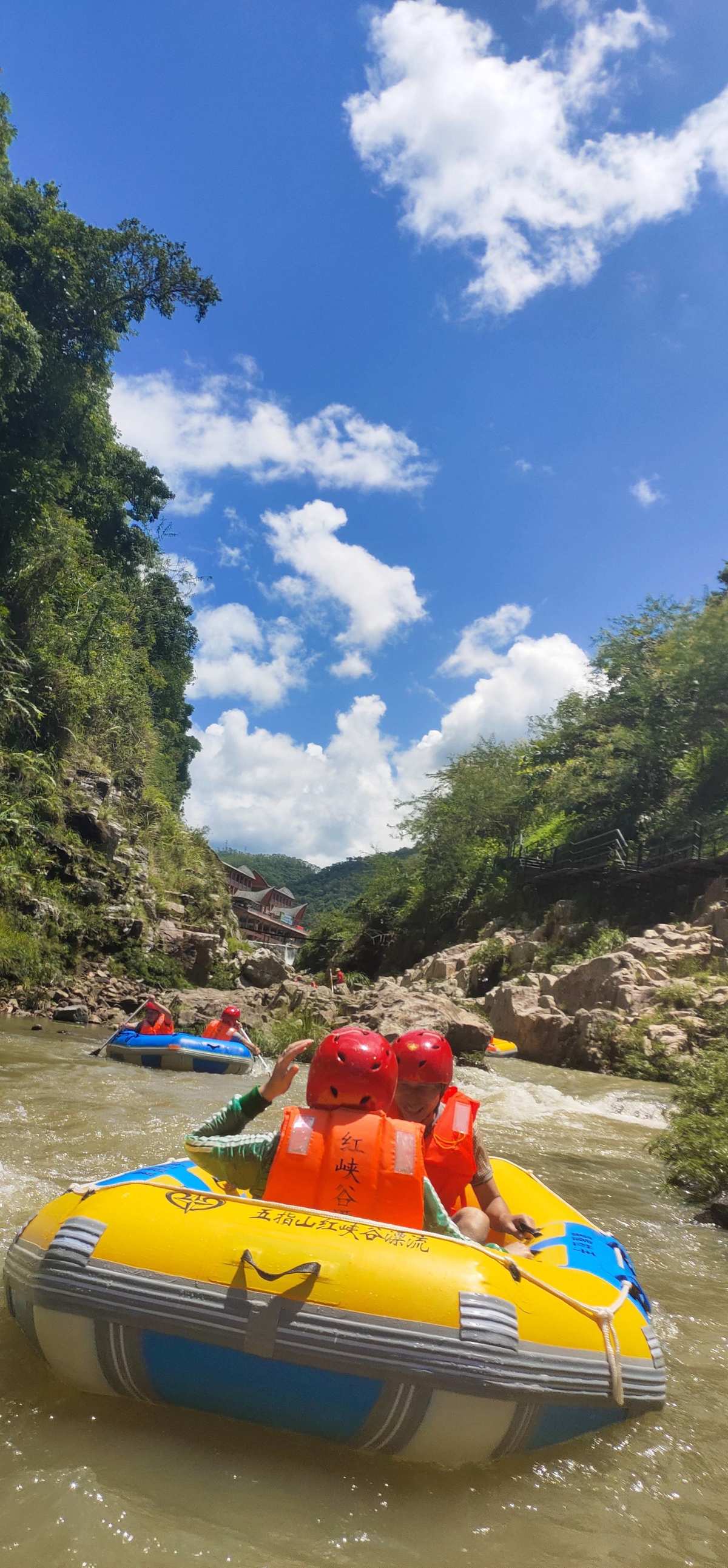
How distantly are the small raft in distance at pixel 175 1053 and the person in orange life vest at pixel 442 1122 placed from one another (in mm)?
8832

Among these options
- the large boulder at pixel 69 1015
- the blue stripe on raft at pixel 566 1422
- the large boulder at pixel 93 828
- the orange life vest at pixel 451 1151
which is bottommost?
the large boulder at pixel 69 1015

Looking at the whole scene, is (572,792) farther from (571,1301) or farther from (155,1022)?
(571,1301)

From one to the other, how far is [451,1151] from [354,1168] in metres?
0.70

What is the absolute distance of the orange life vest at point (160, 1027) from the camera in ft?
39.9

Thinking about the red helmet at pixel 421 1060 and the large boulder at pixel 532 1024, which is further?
the large boulder at pixel 532 1024

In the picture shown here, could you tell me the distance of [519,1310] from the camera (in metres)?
2.67

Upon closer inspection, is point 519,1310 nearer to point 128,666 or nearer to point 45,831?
point 45,831

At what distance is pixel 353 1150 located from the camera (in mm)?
2971

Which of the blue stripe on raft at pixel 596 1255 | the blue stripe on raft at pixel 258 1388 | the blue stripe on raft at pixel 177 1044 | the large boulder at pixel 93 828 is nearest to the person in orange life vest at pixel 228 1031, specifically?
the blue stripe on raft at pixel 177 1044

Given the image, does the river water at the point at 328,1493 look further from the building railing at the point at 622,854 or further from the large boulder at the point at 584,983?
the building railing at the point at 622,854

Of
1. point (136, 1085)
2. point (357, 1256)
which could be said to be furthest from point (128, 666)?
point (357, 1256)

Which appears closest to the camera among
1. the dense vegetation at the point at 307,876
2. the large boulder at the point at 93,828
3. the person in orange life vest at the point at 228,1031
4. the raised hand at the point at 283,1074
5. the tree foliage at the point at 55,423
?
the raised hand at the point at 283,1074

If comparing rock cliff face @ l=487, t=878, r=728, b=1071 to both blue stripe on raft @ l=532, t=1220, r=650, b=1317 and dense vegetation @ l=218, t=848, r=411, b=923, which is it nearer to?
blue stripe on raft @ l=532, t=1220, r=650, b=1317

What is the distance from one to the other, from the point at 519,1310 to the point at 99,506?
28.1 metres
